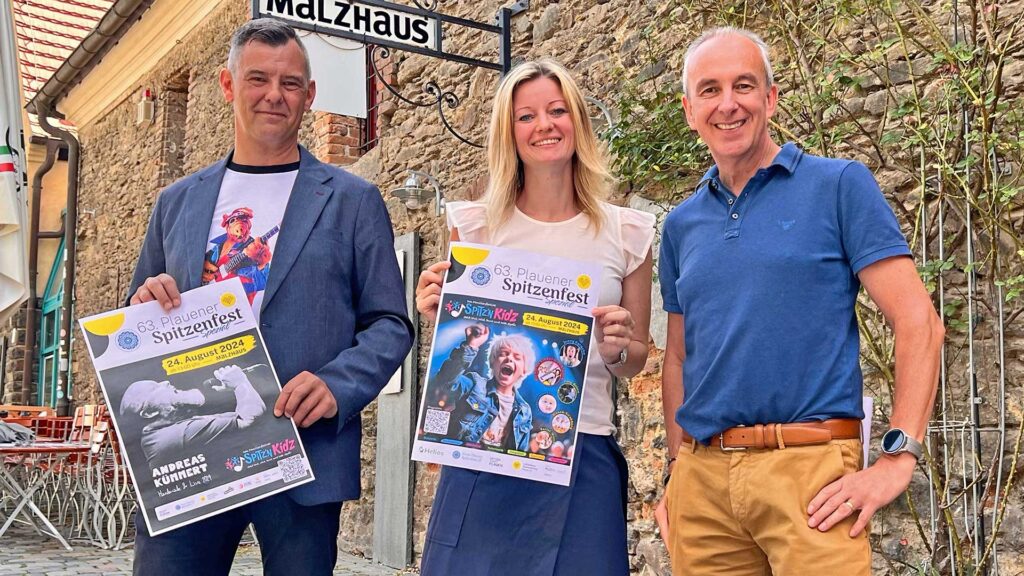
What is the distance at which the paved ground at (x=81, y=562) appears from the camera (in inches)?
264

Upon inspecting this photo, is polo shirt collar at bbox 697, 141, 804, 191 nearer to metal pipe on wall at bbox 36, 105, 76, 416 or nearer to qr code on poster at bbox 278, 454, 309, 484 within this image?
qr code on poster at bbox 278, 454, 309, 484

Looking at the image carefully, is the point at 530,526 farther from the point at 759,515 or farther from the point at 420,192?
the point at 420,192

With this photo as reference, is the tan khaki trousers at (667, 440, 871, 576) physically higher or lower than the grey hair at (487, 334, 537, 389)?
lower

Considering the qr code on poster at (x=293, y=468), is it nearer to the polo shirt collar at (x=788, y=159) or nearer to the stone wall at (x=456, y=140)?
the stone wall at (x=456, y=140)

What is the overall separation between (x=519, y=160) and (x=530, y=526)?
2.56 ft

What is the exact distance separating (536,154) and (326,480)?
80cm

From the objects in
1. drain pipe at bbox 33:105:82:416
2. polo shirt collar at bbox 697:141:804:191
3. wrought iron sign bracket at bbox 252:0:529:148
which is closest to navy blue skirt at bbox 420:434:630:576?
polo shirt collar at bbox 697:141:804:191

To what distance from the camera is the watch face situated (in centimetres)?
177

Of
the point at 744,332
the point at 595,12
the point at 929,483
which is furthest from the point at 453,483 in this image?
the point at 595,12

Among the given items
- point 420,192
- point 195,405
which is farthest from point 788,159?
point 420,192

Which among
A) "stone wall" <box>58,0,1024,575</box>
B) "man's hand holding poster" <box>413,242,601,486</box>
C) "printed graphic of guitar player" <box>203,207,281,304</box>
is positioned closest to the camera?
"man's hand holding poster" <box>413,242,601,486</box>

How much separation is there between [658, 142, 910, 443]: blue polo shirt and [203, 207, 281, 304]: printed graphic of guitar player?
89 cm

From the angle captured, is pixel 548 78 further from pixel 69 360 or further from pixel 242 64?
pixel 69 360

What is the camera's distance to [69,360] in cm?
1491
